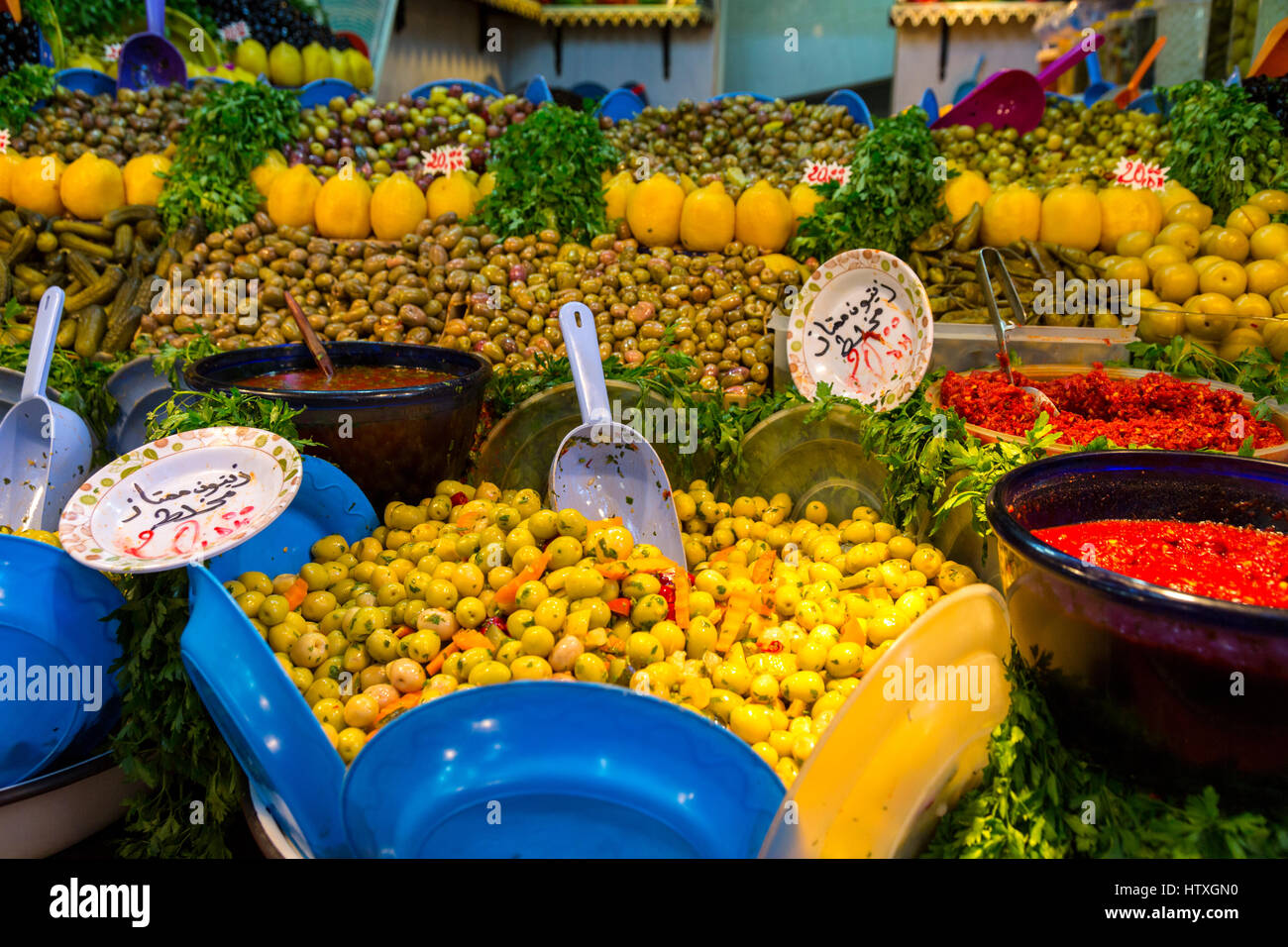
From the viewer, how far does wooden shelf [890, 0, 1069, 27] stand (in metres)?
8.70

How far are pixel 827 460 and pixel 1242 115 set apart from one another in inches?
105

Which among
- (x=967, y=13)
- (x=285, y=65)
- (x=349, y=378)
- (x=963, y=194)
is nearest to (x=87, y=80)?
(x=285, y=65)

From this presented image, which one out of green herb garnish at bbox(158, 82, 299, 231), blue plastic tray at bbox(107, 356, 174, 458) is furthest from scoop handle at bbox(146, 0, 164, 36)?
blue plastic tray at bbox(107, 356, 174, 458)

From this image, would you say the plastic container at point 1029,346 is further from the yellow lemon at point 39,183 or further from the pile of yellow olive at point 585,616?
the yellow lemon at point 39,183

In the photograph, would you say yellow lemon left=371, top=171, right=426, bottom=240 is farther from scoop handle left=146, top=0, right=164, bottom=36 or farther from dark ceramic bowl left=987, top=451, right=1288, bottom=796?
dark ceramic bowl left=987, top=451, right=1288, bottom=796

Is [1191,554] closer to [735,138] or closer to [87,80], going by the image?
[735,138]

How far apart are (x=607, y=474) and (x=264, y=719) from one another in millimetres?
1251

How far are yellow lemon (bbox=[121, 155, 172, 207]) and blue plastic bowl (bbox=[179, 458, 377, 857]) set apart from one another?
12.0 ft

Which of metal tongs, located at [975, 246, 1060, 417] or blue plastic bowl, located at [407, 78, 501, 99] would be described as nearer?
metal tongs, located at [975, 246, 1060, 417]

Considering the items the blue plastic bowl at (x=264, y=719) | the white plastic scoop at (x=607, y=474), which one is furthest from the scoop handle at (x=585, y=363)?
the blue plastic bowl at (x=264, y=719)

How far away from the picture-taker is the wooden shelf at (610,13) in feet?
30.7

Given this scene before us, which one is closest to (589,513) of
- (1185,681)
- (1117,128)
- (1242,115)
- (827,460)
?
(827,460)

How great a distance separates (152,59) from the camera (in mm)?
5535

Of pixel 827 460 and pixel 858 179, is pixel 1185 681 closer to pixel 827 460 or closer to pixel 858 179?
pixel 827 460
